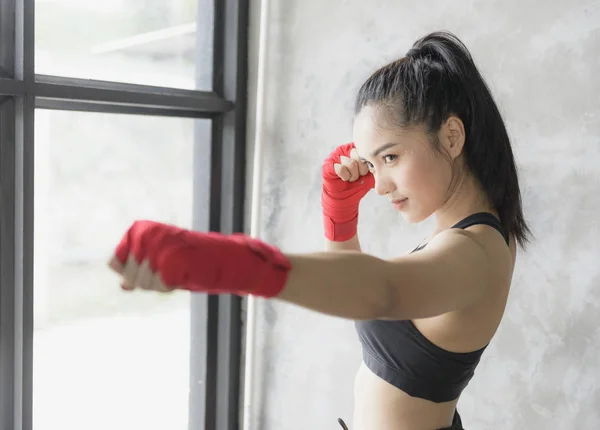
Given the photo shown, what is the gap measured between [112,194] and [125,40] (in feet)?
1.44

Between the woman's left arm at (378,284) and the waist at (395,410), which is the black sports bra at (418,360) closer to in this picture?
the waist at (395,410)

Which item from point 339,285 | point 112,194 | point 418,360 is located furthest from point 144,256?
point 112,194

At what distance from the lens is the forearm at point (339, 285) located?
0.73 metres

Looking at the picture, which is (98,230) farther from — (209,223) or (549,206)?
(549,206)

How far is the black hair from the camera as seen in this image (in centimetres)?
106

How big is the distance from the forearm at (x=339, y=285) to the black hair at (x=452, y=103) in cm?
37

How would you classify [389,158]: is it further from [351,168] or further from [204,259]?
[204,259]

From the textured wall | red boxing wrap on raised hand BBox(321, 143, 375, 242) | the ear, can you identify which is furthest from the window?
the ear

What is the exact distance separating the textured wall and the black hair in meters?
0.41

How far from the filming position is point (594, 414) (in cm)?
148

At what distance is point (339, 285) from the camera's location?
0.74 meters

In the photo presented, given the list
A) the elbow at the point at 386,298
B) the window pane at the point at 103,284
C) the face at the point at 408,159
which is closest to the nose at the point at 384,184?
the face at the point at 408,159

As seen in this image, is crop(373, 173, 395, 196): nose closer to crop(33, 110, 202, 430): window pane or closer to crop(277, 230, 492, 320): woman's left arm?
crop(277, 230, 492, 320): woman's left arm

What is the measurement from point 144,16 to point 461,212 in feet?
4.09
